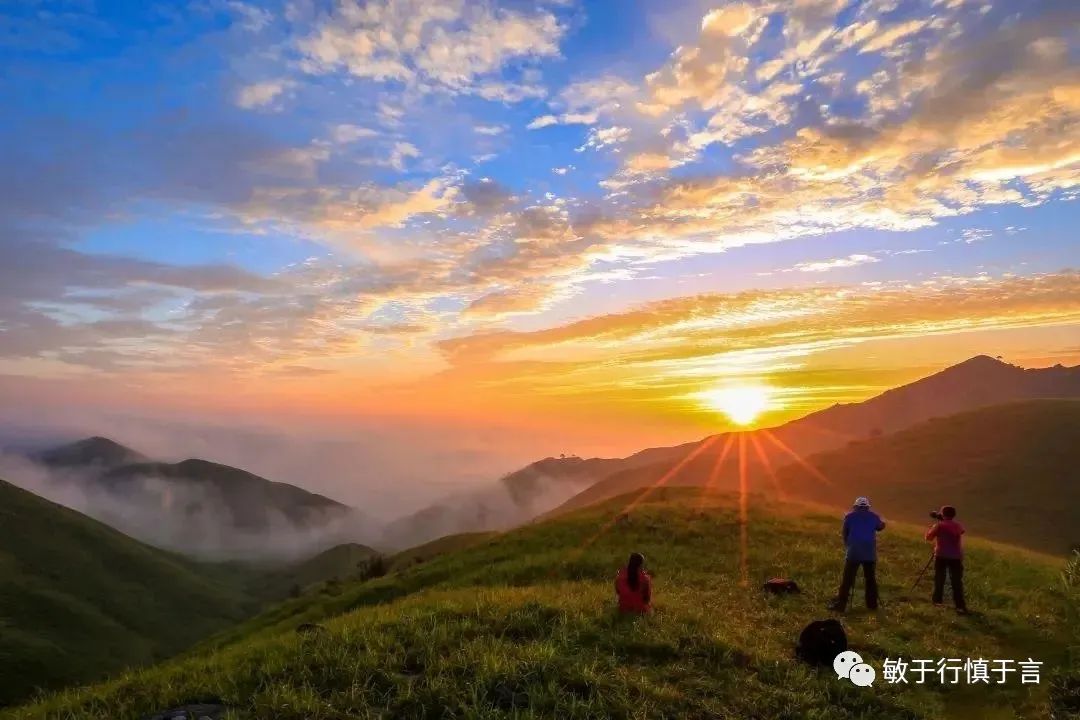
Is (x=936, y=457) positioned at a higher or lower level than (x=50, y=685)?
higher

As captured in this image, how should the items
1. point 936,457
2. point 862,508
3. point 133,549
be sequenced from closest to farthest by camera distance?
point 862,508 < point 936,457 < point 133,549

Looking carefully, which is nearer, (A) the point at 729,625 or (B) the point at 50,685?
(A) the point at 729,625

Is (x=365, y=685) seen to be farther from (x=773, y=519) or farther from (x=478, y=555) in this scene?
(x=773, y=519)

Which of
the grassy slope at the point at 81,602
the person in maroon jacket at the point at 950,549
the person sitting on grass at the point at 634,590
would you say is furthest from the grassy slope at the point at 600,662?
the grassy slope at the point at 81,602

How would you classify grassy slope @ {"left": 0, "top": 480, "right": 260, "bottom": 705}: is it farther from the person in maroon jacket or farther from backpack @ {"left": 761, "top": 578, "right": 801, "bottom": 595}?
the person in maroon jacket

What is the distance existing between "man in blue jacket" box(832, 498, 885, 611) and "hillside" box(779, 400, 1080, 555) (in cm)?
6006

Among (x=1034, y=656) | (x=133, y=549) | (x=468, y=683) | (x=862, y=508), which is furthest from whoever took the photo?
(x=133, y=549)

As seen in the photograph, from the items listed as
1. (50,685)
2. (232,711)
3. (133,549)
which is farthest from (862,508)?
(133,549)

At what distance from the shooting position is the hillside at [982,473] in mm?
71062

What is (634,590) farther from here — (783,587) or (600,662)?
(783,587)

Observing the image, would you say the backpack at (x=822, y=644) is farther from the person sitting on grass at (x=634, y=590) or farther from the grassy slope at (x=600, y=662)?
the person sitting on grass at (x=634, y=590)

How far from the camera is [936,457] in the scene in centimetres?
10281

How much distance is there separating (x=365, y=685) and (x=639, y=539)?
25064 mm

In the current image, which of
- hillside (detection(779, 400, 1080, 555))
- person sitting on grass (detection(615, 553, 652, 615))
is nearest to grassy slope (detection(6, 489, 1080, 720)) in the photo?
person sitting on grass (detection(615, 553, 652, 615))
